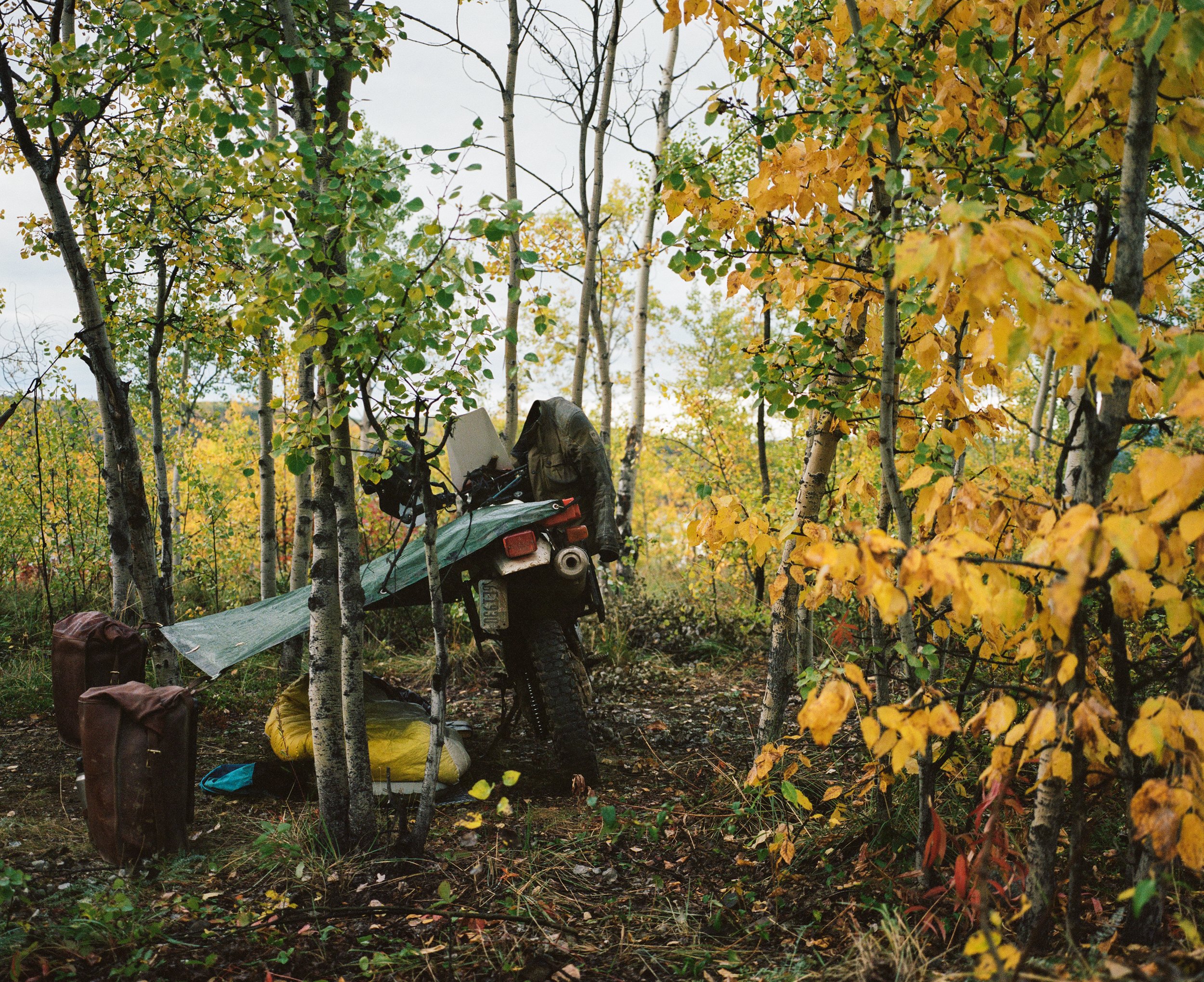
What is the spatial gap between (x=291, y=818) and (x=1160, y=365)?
3314 mm

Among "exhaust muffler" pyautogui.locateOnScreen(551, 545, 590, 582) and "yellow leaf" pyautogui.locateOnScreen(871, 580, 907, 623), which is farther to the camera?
"exhaust muffler" pyautogui.locateOnScreen(551, 545, 590, 582)

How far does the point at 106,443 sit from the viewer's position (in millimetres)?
5293

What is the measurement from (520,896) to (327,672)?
3.38 ft

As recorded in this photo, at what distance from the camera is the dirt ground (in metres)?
2.06

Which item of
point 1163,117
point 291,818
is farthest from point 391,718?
point 1163,117

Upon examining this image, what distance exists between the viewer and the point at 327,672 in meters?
2.71

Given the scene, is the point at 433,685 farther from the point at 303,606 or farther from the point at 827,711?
the point at 827,711

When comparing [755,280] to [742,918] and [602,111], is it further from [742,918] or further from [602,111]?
[602,111]

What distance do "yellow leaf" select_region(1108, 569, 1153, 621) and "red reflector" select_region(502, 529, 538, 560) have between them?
2196 mm

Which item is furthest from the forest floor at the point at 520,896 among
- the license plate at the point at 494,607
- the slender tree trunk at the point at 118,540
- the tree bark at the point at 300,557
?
the tree bark at the point at 300,557

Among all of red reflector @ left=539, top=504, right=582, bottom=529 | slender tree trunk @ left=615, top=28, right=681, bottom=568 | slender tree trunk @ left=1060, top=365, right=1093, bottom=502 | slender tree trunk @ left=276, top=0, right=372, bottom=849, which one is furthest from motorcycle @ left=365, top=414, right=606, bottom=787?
slender tree trunk @ left=615, top=28, right=681, bottom=568

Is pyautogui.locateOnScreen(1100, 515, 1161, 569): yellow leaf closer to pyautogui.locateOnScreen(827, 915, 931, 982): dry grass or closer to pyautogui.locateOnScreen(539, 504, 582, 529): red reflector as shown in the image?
pyautogui.locateOnScreen(827, 915, 931, 982): dry grass

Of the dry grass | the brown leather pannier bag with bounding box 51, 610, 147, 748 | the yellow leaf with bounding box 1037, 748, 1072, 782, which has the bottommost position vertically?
the dry grass

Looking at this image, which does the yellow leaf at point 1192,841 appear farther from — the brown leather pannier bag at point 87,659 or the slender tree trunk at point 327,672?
the brown leather pannier bag at point 87,659
